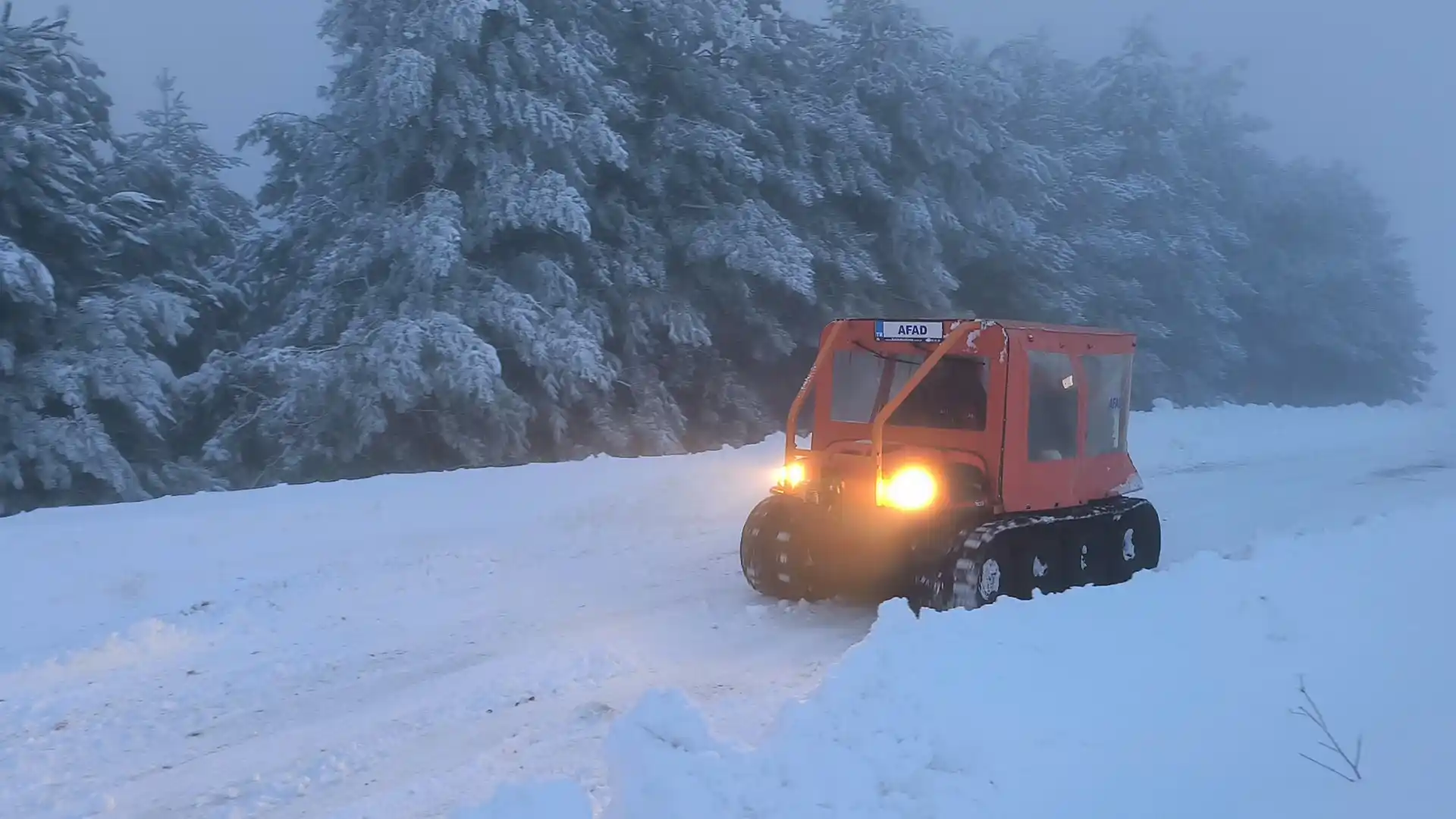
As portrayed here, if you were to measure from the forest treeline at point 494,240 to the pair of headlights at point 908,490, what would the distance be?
8.48 metres

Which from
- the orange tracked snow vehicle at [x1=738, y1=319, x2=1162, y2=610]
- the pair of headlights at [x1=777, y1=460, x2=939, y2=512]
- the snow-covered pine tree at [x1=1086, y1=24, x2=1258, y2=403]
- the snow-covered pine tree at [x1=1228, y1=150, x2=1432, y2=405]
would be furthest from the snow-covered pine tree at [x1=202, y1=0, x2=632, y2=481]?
the snow-covered pine tree at [x1=1228, y1=150, x2=1432, y2=405]

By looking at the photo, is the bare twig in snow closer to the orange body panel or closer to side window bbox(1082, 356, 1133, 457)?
the orange body panel

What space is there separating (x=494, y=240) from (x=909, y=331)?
1074 centimetres

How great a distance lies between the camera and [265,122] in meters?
18.4

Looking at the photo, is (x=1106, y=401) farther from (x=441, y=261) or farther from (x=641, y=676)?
(x=441, y=261)

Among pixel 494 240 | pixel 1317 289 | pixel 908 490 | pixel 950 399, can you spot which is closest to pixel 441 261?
pixel 494 240

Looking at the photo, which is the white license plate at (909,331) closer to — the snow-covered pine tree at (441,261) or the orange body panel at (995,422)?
the orange body panel at (995,422)

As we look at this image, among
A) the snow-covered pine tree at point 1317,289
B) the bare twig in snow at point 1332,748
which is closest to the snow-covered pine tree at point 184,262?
the bare twig in snow at point 1332,748

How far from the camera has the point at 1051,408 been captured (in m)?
8.09

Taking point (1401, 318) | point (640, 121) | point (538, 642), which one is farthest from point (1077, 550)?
point (1401, 318)

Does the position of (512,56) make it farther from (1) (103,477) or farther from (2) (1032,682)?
(2) (1032,682)

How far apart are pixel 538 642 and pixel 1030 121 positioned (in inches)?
1106

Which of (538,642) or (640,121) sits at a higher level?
(640,121)

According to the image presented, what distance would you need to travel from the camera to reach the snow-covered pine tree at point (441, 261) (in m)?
15.3
